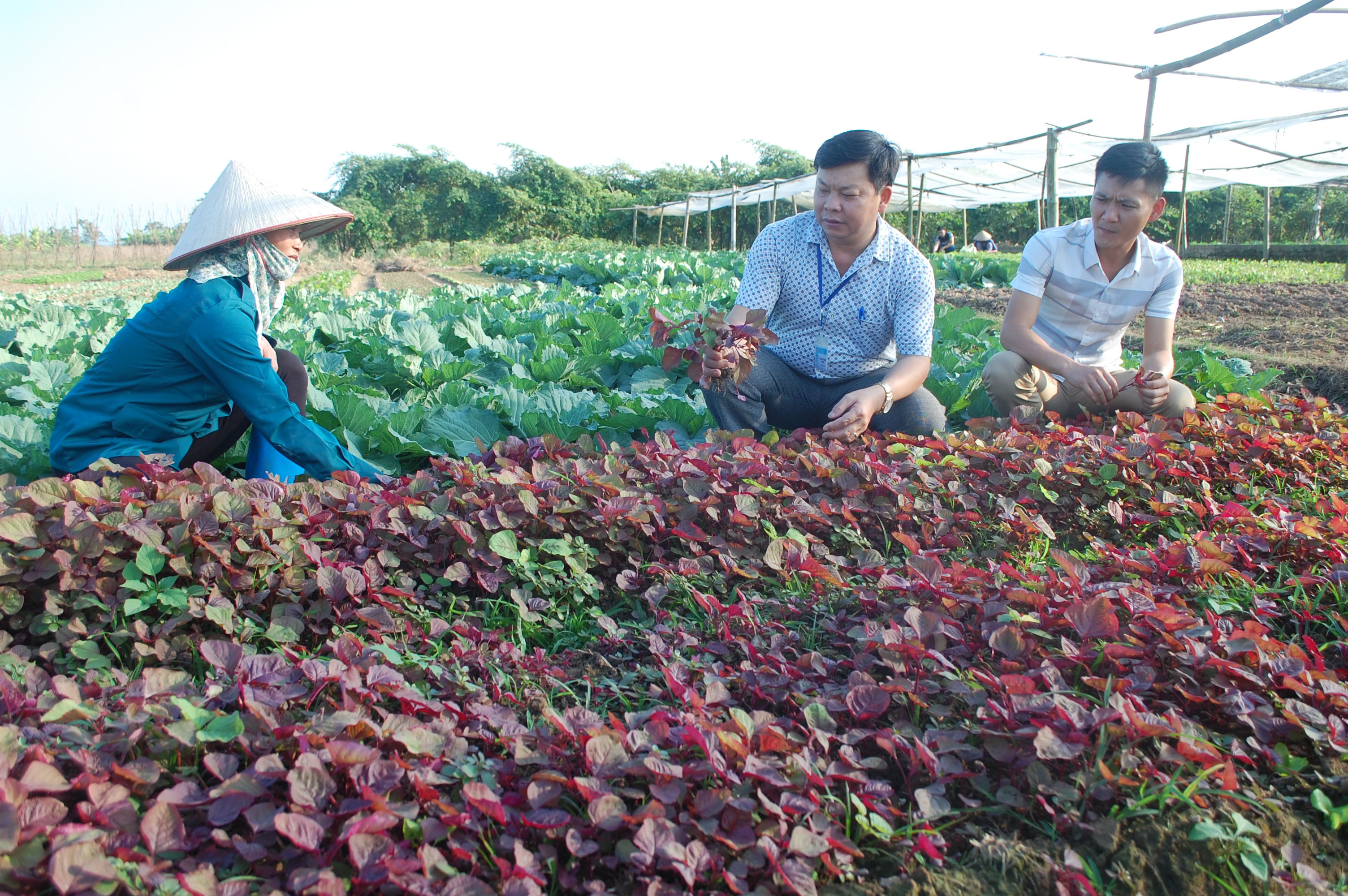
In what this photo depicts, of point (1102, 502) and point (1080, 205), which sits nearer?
point (1102, 502)

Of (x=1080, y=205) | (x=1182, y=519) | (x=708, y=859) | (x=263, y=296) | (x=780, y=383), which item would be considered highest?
(x=1080, y=205)

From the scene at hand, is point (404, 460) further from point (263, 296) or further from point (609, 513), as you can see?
point (609, 513)

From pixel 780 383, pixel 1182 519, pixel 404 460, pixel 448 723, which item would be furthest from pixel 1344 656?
pixel 404 460

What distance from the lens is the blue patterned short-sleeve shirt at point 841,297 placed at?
3.23 m

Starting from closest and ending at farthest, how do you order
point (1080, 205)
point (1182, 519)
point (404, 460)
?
point (1182, 519)
point (404, 460)
point (1080, 205)

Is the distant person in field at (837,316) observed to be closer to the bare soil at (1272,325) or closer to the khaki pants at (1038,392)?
the khaki pants at (1038,392)

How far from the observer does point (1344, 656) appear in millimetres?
1743

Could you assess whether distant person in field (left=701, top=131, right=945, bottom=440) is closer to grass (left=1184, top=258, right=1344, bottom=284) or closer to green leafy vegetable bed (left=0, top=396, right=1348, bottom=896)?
green leafy vegetable bed (left=0, top=396, right=1348, bottom=896)

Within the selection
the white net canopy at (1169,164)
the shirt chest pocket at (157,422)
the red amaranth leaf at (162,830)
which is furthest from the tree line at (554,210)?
the red amaranth leaf at (162,830)

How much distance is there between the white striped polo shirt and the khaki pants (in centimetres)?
15

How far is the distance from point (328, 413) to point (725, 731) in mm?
2554

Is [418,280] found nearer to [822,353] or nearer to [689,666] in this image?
[822,353]

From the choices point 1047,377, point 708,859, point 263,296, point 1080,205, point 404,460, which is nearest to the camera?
point 708,859

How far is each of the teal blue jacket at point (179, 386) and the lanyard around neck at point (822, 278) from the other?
1.81m
